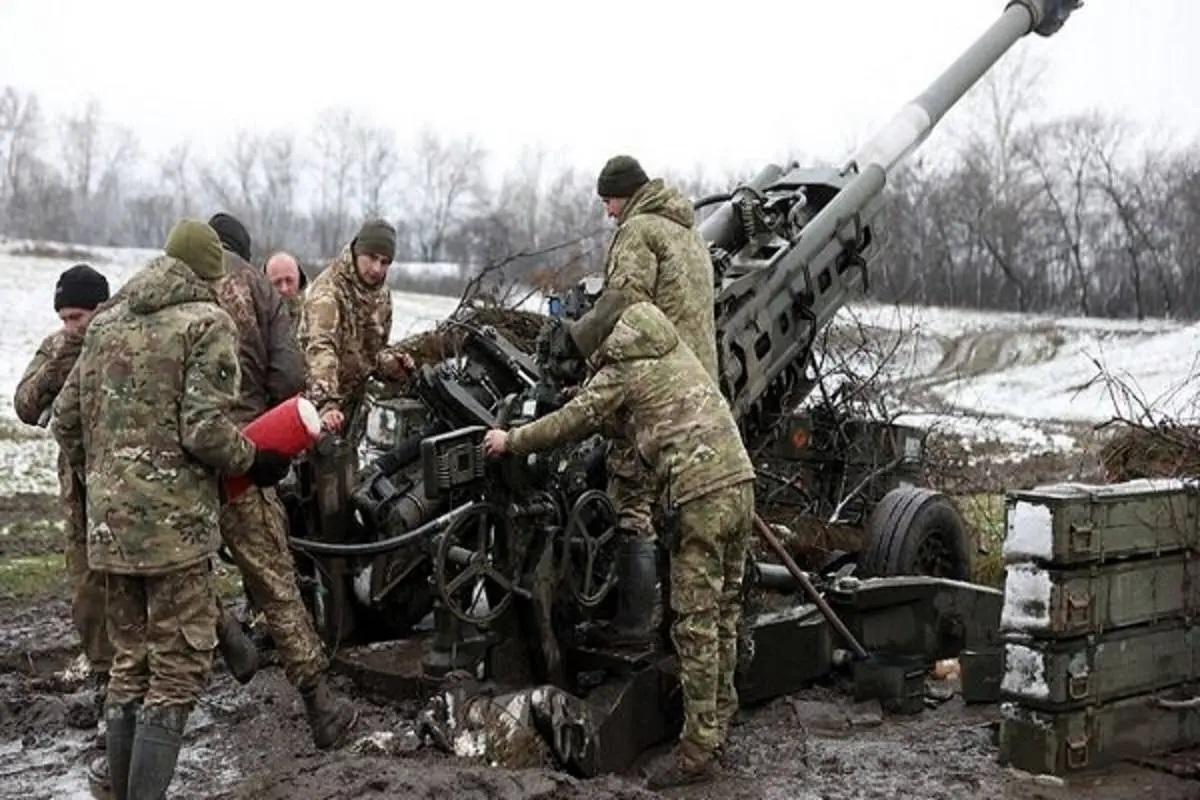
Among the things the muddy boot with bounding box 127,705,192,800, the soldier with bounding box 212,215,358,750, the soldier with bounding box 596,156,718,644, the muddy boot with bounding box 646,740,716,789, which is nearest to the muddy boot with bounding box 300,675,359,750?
the soldier with bounding box 212,215,358,750

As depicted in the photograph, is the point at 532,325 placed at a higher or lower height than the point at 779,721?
higher

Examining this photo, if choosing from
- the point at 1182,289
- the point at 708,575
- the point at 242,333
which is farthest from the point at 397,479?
the point at 1182,289

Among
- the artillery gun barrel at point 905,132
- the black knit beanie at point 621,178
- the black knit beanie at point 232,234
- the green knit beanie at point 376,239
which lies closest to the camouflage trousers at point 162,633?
the black knit beanie at point 232,234

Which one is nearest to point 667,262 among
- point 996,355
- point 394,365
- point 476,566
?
point 394,365

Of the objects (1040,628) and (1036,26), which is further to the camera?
(1036,26)

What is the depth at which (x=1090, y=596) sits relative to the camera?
5.44 m

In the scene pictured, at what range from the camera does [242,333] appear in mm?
6039

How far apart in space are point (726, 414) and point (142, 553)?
227 cm

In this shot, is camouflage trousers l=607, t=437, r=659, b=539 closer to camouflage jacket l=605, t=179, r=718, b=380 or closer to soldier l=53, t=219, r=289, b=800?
camouflage jacket l=605, t=179, r=718, b=380

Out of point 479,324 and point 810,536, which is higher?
point 479,324

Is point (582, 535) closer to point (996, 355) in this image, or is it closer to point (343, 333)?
point (343, 333)

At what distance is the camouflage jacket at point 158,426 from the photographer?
15.4 ft

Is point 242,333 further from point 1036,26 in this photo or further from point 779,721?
point 1036,26

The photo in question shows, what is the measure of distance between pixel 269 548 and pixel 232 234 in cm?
171
